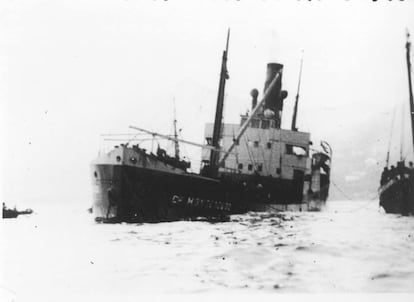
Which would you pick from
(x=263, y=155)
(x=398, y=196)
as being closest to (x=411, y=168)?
(x=398, y=196)

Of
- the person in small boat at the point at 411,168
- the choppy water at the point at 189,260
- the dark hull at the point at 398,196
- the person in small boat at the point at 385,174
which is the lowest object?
the choppy water at the point at 189,260

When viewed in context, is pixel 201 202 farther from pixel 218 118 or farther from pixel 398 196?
pixel 398 196

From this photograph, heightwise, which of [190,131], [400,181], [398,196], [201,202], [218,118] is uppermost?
[218,118]

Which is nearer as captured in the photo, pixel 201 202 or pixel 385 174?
pixel 385 174

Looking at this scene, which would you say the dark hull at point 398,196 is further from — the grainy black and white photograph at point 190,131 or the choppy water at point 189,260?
the choppy water at point 189,260

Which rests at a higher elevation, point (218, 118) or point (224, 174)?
point (218, 118)

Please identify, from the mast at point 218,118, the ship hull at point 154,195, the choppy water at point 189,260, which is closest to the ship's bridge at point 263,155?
the mast at point 218,118
